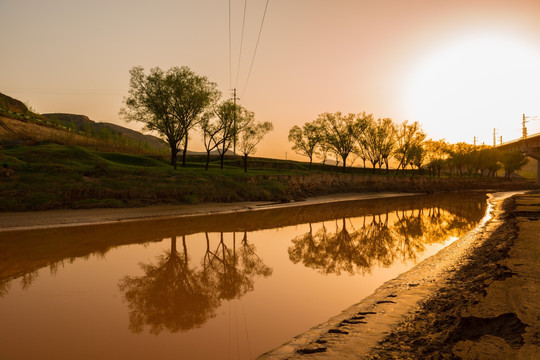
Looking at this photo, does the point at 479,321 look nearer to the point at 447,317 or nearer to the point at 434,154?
the point at 447,317

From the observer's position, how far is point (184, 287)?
28.6 feet

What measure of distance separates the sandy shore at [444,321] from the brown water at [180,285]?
2.46 feet

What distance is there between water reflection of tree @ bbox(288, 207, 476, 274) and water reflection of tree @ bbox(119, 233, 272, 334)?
247cm

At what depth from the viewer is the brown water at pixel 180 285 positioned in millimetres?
5688

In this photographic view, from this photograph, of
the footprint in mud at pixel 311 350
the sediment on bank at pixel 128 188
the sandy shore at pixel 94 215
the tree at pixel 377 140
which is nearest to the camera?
the footprint in mud at pixel 311 350

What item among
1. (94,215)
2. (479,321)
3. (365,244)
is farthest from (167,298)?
(94,215)

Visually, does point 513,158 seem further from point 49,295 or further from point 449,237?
point 49,295

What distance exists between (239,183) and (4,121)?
4407 centimetres

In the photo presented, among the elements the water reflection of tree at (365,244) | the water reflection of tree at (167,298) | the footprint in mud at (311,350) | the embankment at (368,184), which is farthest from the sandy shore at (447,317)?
the embankment at (368,184)

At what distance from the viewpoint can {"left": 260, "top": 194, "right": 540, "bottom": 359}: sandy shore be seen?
13.9 feet

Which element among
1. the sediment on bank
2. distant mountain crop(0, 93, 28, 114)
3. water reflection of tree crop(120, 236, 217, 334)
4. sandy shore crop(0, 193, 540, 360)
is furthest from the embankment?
distant mountain crop(0, 93, 28, 114)

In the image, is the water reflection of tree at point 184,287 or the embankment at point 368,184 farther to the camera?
the embankment at point 368,184

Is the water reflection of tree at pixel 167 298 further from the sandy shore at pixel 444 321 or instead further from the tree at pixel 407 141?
the tree at pixel 407 141

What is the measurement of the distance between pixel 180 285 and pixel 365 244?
950 centimetres
